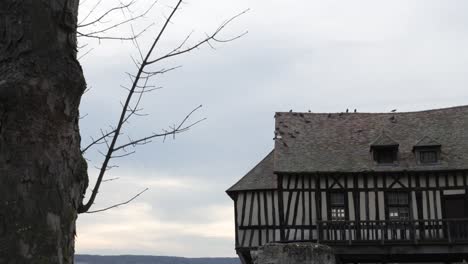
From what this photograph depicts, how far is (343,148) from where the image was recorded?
73.6 feet

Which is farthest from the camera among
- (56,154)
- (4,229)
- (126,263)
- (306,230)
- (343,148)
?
(126,263)

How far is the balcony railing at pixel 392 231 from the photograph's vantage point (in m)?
19.7

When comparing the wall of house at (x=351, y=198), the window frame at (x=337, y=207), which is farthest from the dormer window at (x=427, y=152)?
the window frame at (x=337, y=207)

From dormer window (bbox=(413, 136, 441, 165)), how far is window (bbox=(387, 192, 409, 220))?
132 cm

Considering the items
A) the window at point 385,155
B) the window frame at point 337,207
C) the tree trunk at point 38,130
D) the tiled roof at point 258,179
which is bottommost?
the tree trunk at point 38,130

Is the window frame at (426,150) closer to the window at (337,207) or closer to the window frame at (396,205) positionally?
the window frame at (396,205)

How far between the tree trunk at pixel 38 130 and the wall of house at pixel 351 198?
59.9 feet

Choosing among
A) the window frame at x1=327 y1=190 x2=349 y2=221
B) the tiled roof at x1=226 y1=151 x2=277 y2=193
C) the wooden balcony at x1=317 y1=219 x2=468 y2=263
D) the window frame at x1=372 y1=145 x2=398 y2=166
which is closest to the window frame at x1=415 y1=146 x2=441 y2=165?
the window frame at x1=372 y1=145 x2=398 y2=166

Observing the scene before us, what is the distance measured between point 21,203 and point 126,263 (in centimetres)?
18344

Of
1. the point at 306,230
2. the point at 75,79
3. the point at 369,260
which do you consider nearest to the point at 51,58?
the point at 75,79

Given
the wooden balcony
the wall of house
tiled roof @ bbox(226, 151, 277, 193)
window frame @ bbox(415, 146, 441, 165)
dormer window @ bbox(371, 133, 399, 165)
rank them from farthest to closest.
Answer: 1. tiled roof @ bbox(226, 151, 277, 193)
2. dormer window @ bbox(371, 133, 399, 165)
3. window frame @ bbox(415, 146, 441, 165)
4. the wall of house
5. the wooden balcony

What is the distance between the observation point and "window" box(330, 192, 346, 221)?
20500 millimetres

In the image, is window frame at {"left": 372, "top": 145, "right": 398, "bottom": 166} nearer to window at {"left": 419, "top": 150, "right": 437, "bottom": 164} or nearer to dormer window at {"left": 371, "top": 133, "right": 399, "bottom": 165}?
dormer window at {"left": 371, "top": 133, "right": 399, "bottom": 165}

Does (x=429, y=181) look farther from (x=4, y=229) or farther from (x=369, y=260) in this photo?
(x=4, y=229)
